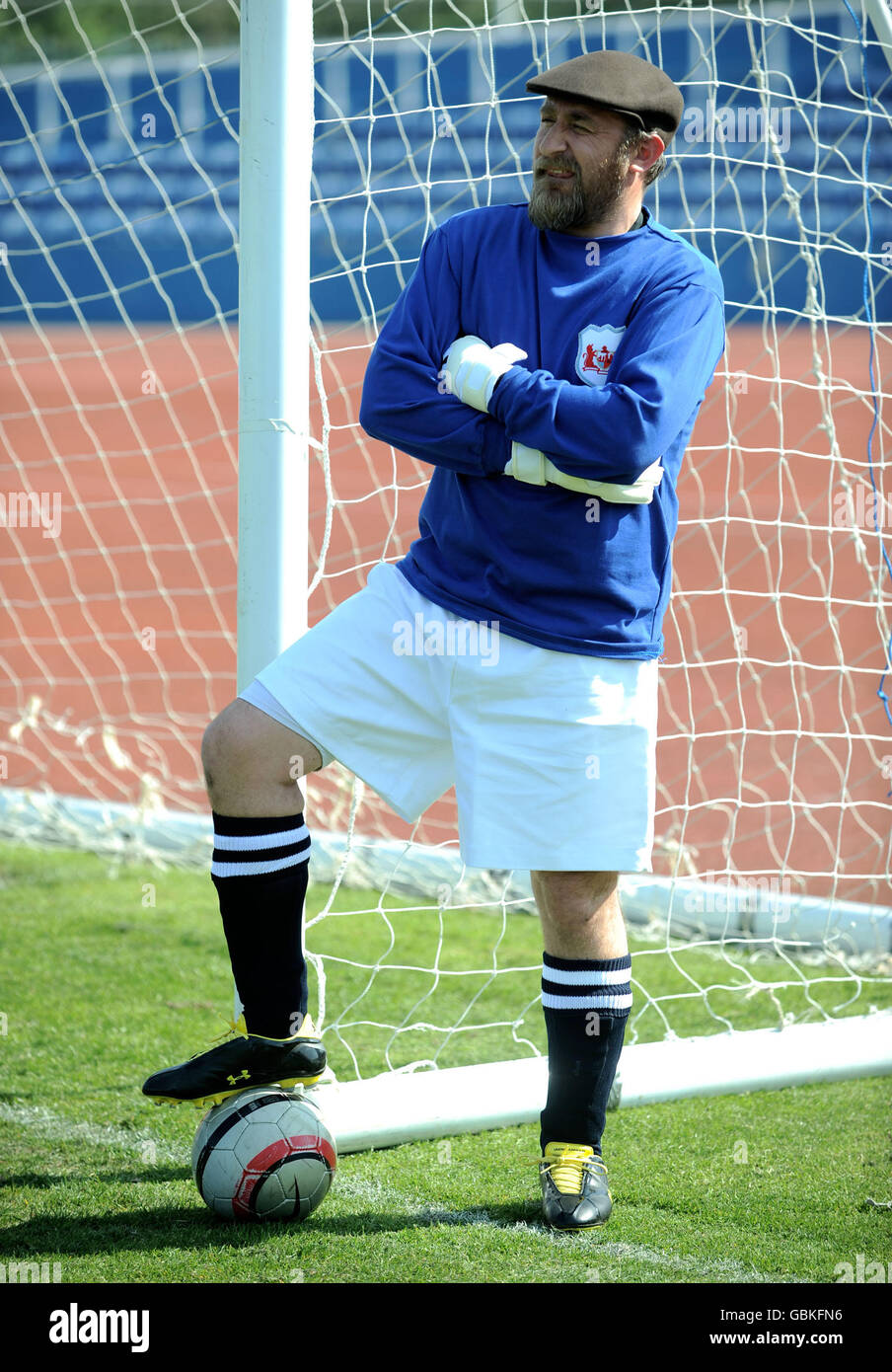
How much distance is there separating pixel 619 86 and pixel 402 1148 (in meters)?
2.05

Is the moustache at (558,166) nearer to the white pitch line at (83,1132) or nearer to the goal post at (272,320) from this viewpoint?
the goal post at (272,320)

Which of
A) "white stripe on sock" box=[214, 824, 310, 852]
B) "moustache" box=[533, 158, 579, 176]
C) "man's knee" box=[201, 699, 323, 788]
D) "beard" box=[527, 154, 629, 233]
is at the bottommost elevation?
"white stripe on sock" box=[214, 824, 310, 852]

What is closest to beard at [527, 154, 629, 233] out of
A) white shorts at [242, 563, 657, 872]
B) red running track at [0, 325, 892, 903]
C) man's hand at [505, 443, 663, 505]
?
man's hand at [505, 443, 663, 505]

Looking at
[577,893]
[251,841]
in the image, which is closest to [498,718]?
[577,893]

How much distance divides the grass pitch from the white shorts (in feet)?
2.16

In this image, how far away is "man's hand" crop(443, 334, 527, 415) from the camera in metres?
2.29

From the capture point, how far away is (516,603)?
7.84 ft

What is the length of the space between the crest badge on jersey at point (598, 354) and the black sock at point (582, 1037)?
1.01 m

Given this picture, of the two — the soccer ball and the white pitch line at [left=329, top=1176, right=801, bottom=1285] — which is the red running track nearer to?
the soccer ball

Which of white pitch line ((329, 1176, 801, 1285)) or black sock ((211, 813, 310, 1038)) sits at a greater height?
black sock ((211, 813, 310, 1038))

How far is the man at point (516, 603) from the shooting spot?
7.75 feet

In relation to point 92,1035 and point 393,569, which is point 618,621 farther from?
point 92,1035
